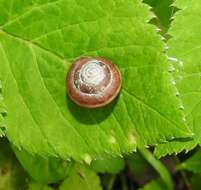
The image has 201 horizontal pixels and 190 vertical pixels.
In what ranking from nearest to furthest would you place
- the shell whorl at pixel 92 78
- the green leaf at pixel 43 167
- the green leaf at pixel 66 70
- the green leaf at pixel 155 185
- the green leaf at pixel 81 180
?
the green leaf at pixel 66 70 < the shell whorl at pixel 92 78 < the green leaf at pixel 43 167 < the green leaf at pixel 81 180 < the green leaf at pixel 155 185

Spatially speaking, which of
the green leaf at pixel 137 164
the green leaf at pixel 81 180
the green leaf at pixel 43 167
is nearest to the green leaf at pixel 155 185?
the green leaf at pixel 137 164

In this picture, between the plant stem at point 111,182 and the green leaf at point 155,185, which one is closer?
the green leaf at point 155,185

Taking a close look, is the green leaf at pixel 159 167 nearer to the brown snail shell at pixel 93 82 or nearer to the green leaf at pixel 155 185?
the green leaf at pixel 155 185

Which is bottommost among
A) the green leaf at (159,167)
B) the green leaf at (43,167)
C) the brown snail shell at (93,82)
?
the green leaf at (159,167)

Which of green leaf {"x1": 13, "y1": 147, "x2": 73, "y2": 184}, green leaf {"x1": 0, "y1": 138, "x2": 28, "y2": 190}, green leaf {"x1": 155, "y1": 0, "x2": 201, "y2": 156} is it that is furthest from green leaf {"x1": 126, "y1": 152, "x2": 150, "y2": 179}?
green leaf {"x1": 155, "y1": 0, "x2": 201, "y2": 156}

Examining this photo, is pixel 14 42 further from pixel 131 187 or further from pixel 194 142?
pixel 131 187

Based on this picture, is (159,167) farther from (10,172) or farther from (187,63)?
(187,63)

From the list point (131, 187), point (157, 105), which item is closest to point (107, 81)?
point (157, 105)

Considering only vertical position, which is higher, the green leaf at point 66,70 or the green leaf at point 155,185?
the green leaf at point 66,70
